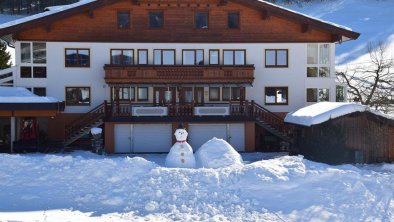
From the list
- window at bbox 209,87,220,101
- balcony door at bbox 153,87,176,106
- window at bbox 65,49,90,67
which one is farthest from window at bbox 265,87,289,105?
window at bbox 65,49,90,67

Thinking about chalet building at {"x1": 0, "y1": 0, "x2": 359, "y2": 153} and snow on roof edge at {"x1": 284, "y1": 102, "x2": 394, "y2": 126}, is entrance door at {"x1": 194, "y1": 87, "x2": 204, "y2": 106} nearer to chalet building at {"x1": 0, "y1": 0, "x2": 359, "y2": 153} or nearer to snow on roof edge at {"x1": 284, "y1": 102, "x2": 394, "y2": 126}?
chalet building at {"x1": 0, "y1": 0, "x2": 359, "y2": 153}

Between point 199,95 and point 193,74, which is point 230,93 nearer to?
point 199,95

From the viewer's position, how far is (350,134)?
2397 cm

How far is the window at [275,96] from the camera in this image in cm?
3189

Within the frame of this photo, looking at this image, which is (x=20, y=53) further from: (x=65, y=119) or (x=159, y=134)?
(x=159, y=134)

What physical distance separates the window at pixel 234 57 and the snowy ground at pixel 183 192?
14654mm

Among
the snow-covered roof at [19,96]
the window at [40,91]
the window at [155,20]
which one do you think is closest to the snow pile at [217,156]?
the snow-covered roof at [19,96]

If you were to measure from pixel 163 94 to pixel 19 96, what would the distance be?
27.2 feet

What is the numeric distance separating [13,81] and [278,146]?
16.2m

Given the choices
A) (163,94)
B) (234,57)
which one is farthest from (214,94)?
(163,94)

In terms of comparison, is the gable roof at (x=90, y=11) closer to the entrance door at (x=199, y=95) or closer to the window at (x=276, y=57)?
the window at (x=276, y=57)

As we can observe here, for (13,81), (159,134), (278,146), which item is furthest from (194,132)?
A: (13,81)

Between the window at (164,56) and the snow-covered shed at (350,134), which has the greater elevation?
the window at (164,56)

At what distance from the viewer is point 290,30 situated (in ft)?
104
